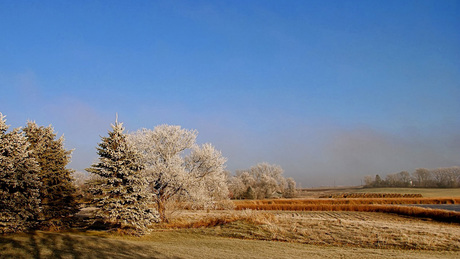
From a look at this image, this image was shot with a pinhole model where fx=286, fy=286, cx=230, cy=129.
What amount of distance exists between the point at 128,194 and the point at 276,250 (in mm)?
10153

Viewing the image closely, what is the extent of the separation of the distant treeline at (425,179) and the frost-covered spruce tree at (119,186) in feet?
384

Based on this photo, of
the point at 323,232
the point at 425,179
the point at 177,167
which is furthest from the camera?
the point at 425,179

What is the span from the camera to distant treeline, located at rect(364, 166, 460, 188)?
10456 cm

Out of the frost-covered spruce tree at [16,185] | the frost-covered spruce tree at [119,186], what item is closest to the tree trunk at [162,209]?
A: the frost-covered spruce tree at [119,186]

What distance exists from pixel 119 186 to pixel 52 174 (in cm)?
603

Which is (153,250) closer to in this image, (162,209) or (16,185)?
(16,185)

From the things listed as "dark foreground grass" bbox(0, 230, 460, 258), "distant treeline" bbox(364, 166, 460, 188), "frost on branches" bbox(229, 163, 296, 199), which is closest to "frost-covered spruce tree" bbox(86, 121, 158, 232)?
"dark foreground grass" bbox(0, 230, 460, 258)

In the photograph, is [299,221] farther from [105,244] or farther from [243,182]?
[243,182]

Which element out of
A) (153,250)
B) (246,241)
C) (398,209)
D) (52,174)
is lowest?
(398,209)

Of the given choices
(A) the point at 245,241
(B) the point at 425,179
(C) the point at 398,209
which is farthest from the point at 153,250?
(B) the point at 425,179

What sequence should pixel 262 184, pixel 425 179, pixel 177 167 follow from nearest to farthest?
pixel 177 167 < pixel 262 184 < pixel 425 179

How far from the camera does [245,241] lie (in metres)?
17.7

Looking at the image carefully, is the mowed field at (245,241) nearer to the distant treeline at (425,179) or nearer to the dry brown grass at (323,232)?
the dry brown grass at (323,232)

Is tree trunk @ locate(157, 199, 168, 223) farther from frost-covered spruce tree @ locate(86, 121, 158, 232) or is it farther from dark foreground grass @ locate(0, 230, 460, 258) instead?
dark foreground grass @ locate(0, 230, 460, 258)
